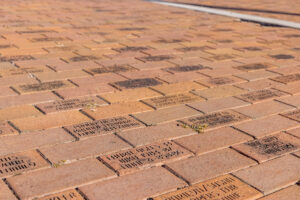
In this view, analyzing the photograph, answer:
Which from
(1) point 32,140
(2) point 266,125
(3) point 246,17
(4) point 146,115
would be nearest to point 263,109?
(2) point 266,125

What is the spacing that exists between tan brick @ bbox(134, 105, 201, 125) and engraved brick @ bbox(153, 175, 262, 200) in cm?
83

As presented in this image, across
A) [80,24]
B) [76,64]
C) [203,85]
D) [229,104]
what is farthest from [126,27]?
[229,104]

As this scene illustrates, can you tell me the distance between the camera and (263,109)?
3346 millimetres

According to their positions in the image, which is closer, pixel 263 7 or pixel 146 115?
pixel 146 115

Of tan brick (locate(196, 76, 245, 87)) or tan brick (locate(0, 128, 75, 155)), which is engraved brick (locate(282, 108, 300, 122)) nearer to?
tan brick (locate(196, 76, 245, 87))

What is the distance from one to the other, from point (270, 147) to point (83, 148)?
110cm

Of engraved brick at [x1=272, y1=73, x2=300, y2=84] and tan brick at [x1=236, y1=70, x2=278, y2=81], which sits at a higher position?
engraved brick at [x1=272, y1=73, x2=300, y2=84]

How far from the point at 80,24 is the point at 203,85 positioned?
305cm

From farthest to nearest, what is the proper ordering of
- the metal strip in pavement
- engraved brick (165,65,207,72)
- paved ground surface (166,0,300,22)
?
paved ground surface (166,0,300,22) → the metal strip in pavement → engraved brick (165,65,207,72)

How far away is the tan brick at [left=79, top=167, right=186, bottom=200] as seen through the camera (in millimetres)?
2096

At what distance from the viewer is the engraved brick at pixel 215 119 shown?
3005 mm

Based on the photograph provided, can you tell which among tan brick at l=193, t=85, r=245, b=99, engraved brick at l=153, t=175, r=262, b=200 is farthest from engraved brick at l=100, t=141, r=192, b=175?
tan brick at l=193, t=85, r=245, b=99

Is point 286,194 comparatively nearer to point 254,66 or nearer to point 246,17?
point 254,66

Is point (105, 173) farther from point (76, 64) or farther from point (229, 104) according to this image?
point (76, 64)
